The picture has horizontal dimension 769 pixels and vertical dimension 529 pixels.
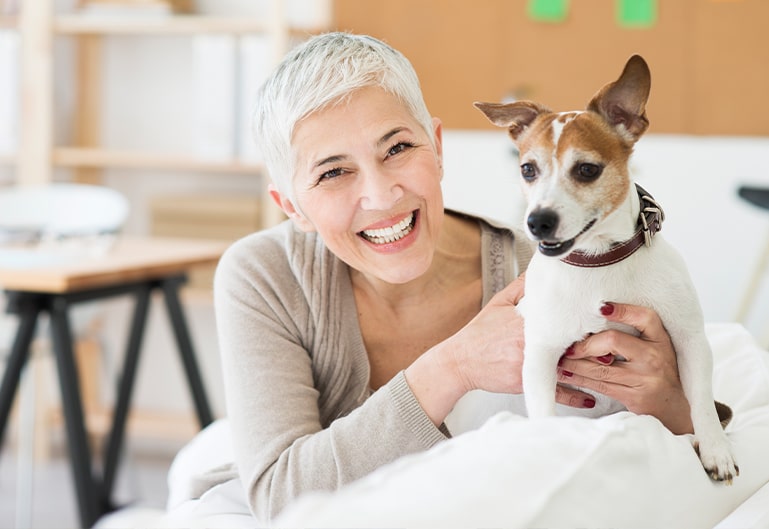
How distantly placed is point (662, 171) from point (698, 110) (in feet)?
0.89

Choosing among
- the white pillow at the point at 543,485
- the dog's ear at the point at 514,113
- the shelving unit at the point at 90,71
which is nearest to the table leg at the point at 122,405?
the shelving unit at the point at 90,71

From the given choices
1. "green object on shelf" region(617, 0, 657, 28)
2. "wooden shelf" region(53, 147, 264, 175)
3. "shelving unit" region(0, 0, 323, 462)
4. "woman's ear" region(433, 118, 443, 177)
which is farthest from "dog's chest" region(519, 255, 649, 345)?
"wooden shelf" region(53, 147, 264, 175)

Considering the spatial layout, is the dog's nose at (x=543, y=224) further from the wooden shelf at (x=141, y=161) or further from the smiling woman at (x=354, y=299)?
the wooden shelf at (x=141, y=161)

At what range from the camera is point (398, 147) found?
1242 millimetres

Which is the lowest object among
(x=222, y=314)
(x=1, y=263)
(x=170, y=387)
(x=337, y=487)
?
(x=170, y=387)

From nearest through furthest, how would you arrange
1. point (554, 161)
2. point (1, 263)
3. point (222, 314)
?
point (554, 161), point (222, 314), point (1, 263)

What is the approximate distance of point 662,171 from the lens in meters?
2.74

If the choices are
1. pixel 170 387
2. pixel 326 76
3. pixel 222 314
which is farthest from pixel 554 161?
pixel 170 387

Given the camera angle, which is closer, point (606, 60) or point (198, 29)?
point (606, 60)

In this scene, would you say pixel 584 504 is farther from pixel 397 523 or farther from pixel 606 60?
pixel 606 60

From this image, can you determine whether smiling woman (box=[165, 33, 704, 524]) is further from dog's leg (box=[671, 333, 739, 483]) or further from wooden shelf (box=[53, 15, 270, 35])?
wooden shelf (box=[53, 15, 270, 35])

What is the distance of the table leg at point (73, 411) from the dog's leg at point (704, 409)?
5.79 ft

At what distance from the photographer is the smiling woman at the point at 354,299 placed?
113cm

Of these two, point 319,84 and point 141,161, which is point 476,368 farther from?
point 141,161
